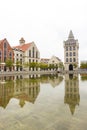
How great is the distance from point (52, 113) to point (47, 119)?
109cm

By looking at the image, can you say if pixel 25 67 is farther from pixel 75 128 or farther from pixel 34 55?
pixel 75 128

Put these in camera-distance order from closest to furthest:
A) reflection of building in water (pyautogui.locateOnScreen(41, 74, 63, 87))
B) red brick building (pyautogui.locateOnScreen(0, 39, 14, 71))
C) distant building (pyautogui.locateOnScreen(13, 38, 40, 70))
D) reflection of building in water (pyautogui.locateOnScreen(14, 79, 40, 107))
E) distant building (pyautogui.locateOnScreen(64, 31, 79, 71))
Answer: reflection of building in water (pyautogui.locateOnScreen(14, 79, 40, 107)), reflection of building in water (pyautogui.locateOnScreen(41, 74, 63, 87)), red brick building (pyautogui.locateOnScreen(0, 39, 14, 71)), distant building (pyautogui.locateOnScreen(13, 38, 40, 70)), distant building (pyautogui.locateOnScreen(64, 31, 79, 71))

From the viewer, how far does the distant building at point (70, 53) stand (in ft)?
358

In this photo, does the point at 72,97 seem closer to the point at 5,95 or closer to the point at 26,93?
the point at 26,93

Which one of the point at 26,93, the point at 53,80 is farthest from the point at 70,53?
the point at 26,93

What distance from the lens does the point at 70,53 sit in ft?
366

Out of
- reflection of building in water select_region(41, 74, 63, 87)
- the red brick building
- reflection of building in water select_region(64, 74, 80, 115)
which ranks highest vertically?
the red brick building

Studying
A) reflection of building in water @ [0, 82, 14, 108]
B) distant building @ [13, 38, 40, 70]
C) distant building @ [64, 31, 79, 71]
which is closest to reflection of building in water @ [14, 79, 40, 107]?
reflection of building in water @ [0, 82, 14, 108]

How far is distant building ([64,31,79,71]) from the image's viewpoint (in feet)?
358

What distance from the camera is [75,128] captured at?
6.38 metres

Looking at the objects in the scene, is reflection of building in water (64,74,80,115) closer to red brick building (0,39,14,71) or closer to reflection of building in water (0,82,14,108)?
reflection of building in water (0,82,14,108)

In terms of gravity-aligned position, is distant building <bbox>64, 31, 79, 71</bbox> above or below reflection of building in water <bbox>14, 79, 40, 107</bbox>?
above

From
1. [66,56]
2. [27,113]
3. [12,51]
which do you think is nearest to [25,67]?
[12,51]

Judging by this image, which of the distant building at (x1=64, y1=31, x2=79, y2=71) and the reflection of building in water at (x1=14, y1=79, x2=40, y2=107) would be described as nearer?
the reflection of building in water at (x1=14, y1=79, x2=40, y2=107)
